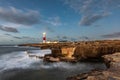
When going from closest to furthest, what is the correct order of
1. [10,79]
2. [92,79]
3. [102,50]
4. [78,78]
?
[92,79]
[78,78]
[10,79]
[102,50]

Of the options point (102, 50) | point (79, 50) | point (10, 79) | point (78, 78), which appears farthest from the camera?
point (79, 50)

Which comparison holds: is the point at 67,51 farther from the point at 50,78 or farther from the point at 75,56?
the point at 50,78

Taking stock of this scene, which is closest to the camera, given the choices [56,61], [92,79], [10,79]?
[92,79]

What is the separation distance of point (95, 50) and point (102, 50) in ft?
5.44

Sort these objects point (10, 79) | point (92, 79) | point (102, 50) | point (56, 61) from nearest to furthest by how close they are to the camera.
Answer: point (92, 79)
point (10, 79)
point (56, 61)
point (102, 50)

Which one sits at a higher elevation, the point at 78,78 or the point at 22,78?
the point at 78,78

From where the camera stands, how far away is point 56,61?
36.9 metres

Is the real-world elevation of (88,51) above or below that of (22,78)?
above

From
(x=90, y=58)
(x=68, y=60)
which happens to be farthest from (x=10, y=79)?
(x=90, y=58)

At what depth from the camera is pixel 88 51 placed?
40.3m

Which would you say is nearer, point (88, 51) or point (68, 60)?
point (68, 60)

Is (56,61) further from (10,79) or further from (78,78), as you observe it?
(78,78)

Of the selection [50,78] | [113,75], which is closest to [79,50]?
[50,78]

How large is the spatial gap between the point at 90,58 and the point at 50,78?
62.8 ft
